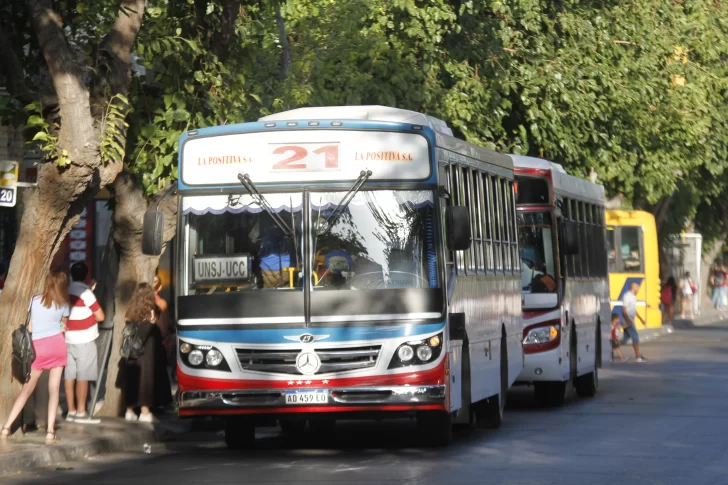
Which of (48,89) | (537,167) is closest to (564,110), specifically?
(537,167)

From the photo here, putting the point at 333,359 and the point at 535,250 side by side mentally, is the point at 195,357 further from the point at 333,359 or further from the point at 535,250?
the point at 535,250

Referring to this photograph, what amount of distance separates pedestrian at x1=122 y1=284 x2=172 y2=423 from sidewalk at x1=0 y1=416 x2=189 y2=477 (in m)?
0.24

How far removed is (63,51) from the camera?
14.1 m

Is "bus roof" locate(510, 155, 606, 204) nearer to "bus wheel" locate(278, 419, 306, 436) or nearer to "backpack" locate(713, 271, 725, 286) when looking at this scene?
"bus wheel" locate(278, 419, 306, 436)

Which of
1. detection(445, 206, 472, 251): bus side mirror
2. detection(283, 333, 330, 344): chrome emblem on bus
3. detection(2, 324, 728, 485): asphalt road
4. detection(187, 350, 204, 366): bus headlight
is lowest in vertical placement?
detection(2, 324, 728, 485): asphalt road

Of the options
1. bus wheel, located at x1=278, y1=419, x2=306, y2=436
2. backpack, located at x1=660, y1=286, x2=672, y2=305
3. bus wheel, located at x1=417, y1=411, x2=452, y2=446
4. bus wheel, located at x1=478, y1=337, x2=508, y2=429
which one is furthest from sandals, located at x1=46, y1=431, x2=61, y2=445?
backpack, located at x1=660, y1=286, x2=672, y2=305

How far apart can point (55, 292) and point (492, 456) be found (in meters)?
4.41

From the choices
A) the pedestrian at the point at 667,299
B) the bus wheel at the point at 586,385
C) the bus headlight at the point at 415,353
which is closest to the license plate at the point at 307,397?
the bus headlight at the point at 415,353

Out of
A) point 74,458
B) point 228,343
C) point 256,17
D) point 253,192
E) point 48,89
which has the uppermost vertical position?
point 256,17

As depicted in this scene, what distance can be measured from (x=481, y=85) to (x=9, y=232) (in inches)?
314

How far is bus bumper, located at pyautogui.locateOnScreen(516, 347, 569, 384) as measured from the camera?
19016 mm

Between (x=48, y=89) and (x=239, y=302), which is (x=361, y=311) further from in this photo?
(x=48, y=89)

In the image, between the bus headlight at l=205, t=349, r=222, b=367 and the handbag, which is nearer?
the bus headlight at l=205, t=349, r=222, b=367

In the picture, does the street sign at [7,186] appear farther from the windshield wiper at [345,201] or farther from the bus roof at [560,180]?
the bus roof at [560,180]
